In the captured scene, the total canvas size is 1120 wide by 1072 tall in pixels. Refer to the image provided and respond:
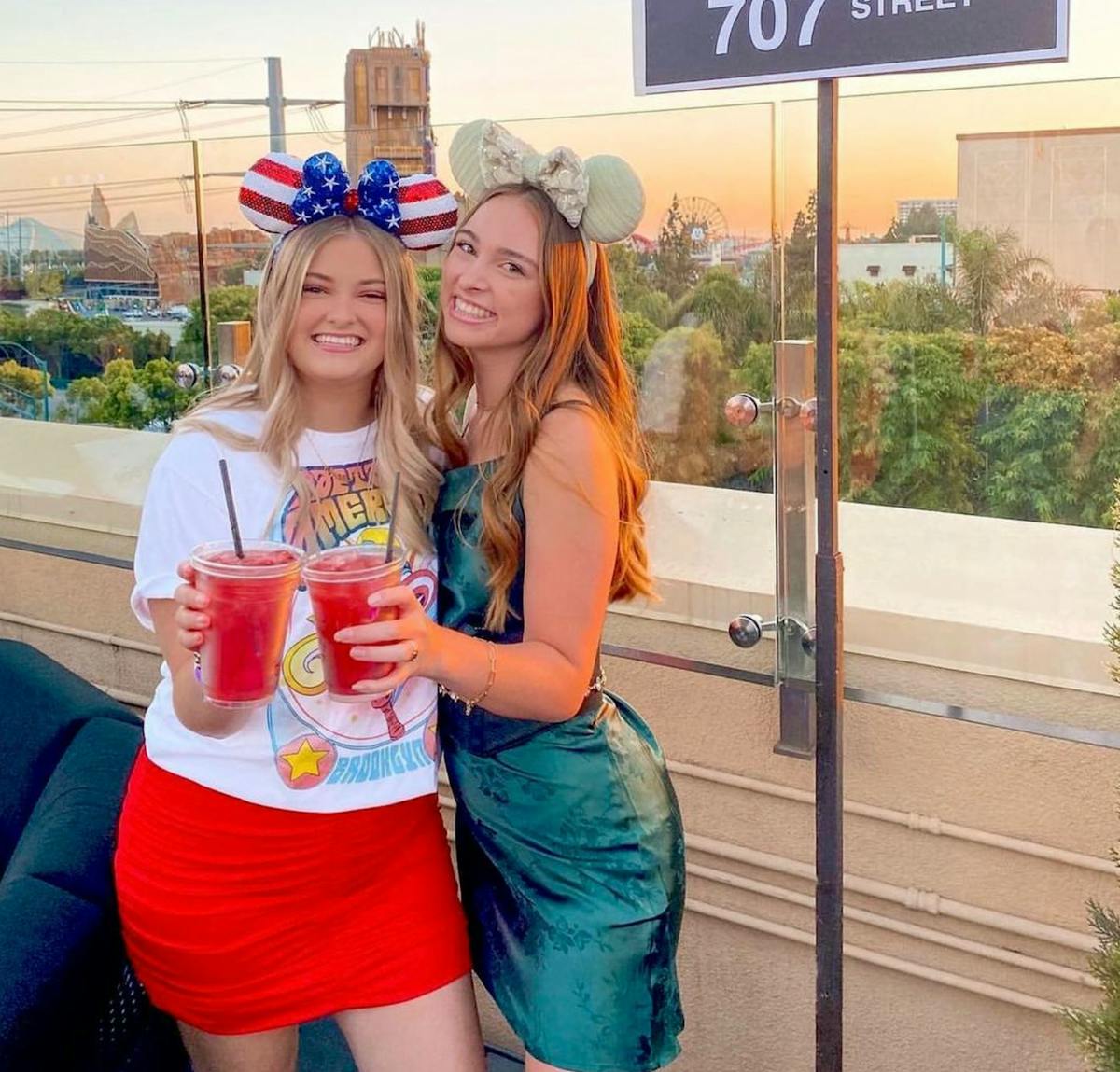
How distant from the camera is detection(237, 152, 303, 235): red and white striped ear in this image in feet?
6.15

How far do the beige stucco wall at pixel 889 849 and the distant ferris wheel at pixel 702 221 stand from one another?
0.47 m

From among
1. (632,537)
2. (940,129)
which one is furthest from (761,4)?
(632,537)

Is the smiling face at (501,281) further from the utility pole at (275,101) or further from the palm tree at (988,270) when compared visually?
the utility pole at (275,101)

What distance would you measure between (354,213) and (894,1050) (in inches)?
68.8

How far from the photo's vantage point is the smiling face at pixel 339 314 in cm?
183

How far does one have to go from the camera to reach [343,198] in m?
1.87

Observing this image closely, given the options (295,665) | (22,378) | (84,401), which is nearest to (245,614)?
(295,665)

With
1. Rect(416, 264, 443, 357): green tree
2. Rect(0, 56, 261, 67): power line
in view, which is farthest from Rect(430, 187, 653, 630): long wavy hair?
Rect(0, 56, 261, 67): power line

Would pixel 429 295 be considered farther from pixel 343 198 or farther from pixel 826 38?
pixel 826 38

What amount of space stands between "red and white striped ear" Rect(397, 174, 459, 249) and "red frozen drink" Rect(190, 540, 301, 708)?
0.53 m

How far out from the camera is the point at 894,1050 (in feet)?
8.38

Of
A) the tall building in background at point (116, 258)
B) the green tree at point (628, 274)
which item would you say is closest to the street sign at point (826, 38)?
the green tree at point (628, 274)

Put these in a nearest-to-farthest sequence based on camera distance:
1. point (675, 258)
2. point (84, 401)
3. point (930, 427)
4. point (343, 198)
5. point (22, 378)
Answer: point (343, 198), point (930, 427), point (675, 258), point (84, 401), point (22, 378)

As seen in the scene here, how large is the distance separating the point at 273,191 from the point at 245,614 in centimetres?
63
